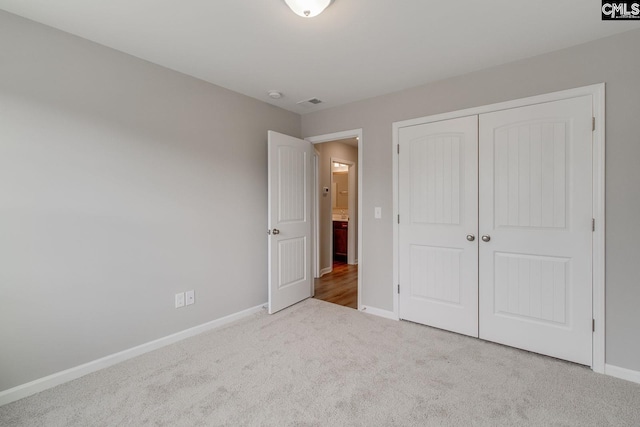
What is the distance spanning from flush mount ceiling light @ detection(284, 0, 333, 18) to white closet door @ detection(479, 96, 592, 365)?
1.67m

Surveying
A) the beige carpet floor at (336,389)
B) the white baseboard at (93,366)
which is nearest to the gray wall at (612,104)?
the beige carpet floor at (336,389)

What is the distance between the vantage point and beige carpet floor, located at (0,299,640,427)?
63.4 inches

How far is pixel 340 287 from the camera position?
13.8 ft

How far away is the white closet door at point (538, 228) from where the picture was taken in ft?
6.88

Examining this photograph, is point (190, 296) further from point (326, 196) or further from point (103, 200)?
point (326, 196)

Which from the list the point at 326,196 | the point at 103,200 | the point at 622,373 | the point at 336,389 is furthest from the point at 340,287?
the point at 103,200

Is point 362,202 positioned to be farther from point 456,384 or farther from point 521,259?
point 456,384

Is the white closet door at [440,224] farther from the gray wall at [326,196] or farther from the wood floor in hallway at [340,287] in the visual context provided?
the gray wall at [326,196]

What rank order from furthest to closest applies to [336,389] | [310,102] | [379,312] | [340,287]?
[340,287] < [310,102] < [379,312] < [336,389]

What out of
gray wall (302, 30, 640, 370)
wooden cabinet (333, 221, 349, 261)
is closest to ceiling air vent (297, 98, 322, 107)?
gray wall (302, 30, 640, 370)

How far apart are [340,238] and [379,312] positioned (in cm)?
291

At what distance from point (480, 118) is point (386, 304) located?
202 cm

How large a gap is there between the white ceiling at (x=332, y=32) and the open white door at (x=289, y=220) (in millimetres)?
904

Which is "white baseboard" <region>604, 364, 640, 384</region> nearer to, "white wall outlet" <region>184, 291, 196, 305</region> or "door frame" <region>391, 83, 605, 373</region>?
"door frame" <region>391, 83, 605, 373</region>
